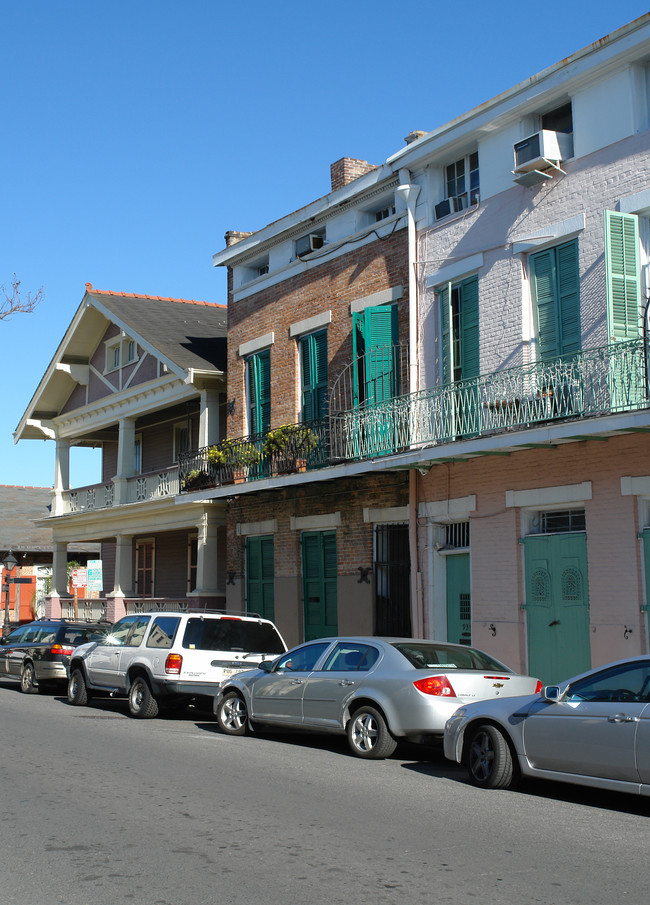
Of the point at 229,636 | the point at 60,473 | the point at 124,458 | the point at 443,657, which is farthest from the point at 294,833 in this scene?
the point at 60,473

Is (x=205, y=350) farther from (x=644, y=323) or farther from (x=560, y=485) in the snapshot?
(x=644, y=323)

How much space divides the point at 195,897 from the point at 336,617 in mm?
14056

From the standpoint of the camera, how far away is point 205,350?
25.1 meters

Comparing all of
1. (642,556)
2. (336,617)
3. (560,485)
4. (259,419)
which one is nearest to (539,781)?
(642,556)

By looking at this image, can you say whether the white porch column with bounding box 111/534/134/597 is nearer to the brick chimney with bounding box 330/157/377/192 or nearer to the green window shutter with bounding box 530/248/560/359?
the brick chimney with bounding box 330/157/377/192

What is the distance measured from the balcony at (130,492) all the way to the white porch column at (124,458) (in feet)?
0.42

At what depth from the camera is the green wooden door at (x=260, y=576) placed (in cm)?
2153

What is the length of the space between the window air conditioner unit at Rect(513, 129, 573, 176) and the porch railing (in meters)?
2.91

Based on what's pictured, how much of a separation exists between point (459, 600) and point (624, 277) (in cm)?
591

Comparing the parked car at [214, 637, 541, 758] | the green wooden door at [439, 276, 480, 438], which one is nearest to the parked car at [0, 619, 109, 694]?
the parked car at [214, 637, 541, 758]

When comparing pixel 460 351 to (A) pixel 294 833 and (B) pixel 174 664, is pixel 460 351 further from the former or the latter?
(A) pixel 294 833

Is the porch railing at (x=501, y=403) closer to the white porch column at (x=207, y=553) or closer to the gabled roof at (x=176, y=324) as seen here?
the white porch column at (x=207, y=553)

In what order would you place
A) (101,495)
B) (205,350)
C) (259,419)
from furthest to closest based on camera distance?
1. (101,495)
2. (205,350)
3. (259,419)

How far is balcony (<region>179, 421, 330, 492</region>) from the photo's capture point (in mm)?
19031
